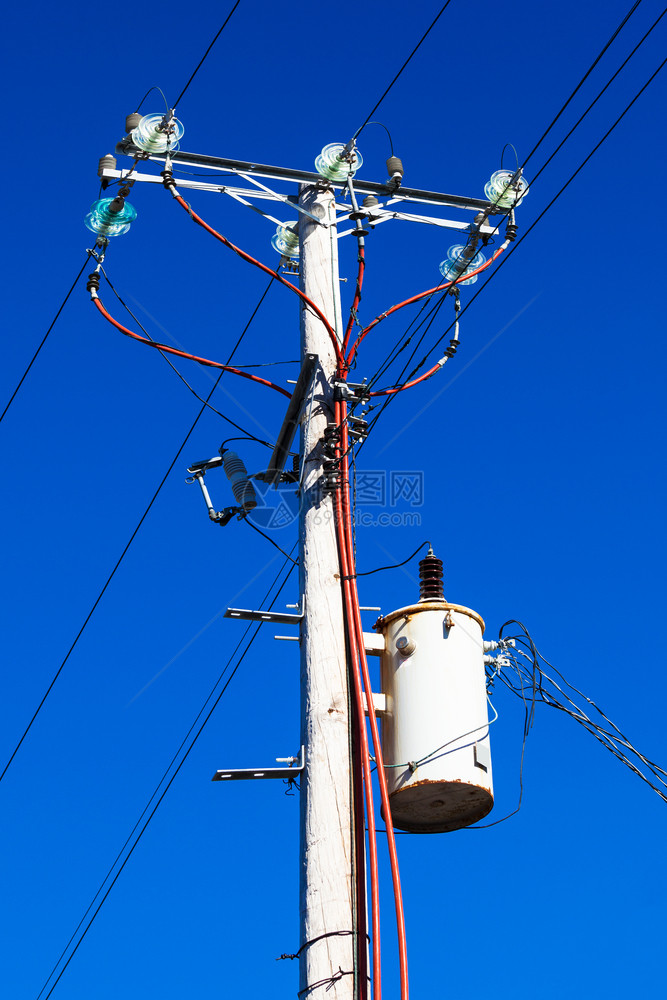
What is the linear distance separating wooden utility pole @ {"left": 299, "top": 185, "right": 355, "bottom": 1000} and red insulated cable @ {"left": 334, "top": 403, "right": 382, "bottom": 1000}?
0.06 metres

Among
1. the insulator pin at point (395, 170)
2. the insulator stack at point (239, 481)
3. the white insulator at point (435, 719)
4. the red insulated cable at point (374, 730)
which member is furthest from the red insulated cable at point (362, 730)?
the insulator pin at point (395, 170)

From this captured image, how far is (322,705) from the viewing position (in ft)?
18.8

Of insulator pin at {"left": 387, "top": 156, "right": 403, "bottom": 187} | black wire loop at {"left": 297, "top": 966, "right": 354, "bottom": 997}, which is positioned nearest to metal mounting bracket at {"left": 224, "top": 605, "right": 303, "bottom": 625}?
black wire loop at {"left": 297, "top": 966, "right": 354, "bottom": 997}

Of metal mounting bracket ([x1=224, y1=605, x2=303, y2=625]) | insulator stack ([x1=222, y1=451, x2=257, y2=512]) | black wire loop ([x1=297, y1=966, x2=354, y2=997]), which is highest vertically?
insulator stack ([x1=222, y1=451, x2=257, y2=512])

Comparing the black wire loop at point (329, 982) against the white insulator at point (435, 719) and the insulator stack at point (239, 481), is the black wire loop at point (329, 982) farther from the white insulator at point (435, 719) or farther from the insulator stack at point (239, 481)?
the insulator stack at point (239, 481)

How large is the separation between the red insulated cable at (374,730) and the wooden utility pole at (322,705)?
0.08 metres

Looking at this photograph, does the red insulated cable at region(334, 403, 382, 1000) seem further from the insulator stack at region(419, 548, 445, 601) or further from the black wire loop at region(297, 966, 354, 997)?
the insulator stack at region(419, 548, 445, 601)

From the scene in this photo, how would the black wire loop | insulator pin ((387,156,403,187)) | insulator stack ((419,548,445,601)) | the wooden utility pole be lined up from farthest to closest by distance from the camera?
insulator pin ((387,156,403,187))
insulator stack ((419,548,445,601))
the wooden utility pole
the black wire loop

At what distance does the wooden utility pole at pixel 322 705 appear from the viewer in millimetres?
5223

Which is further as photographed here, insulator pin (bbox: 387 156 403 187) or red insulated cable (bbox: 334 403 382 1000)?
insulator pin (bbox: 387 156 403 187)

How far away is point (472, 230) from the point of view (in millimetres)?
7934

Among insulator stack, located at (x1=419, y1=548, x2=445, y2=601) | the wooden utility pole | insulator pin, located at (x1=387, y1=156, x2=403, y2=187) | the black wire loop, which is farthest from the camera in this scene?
insulator pin, located at (x1=387, y1=156, x2=403, y2=187)

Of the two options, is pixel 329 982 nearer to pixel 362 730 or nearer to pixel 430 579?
pixel 362 730

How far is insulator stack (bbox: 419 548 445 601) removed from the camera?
22.6 ft
